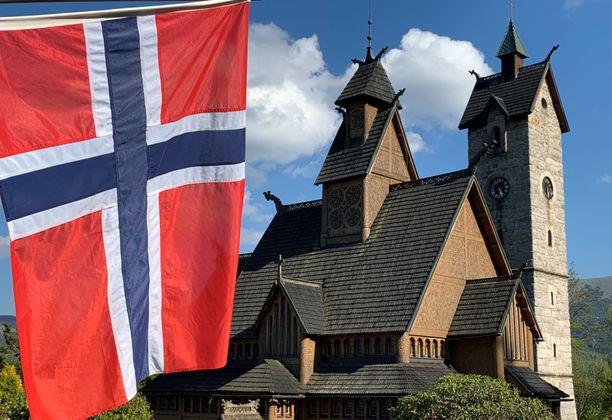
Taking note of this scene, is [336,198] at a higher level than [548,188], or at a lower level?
lower

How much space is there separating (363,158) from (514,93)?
21.2 metres

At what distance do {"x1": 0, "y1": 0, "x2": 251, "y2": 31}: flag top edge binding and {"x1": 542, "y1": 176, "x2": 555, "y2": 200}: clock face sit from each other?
148 ft

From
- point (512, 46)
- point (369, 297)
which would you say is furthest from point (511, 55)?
point (369, 297)

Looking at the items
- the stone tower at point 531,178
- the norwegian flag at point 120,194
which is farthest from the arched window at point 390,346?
the norwegian flag at point 120,194

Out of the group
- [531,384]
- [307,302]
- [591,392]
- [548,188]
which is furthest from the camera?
[591,392]

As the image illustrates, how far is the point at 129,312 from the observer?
688 cm

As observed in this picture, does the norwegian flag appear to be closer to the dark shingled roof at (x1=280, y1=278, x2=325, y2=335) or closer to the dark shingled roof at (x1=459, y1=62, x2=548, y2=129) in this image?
the dark shingled roof at (x1=280, y1=278, x2=325, y2=335)

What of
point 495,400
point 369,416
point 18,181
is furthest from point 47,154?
point 369,416

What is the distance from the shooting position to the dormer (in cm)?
3303

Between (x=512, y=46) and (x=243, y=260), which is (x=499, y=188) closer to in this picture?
(x=512, y=46)

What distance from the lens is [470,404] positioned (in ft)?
68.9

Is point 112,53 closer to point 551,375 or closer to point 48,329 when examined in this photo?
point 48,329

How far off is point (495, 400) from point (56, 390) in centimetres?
1694

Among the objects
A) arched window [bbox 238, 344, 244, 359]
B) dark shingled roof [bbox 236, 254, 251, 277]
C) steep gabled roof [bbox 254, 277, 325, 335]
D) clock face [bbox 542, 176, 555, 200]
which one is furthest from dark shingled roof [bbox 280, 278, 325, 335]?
clock face [bbox 542, 176, 555, 200]
